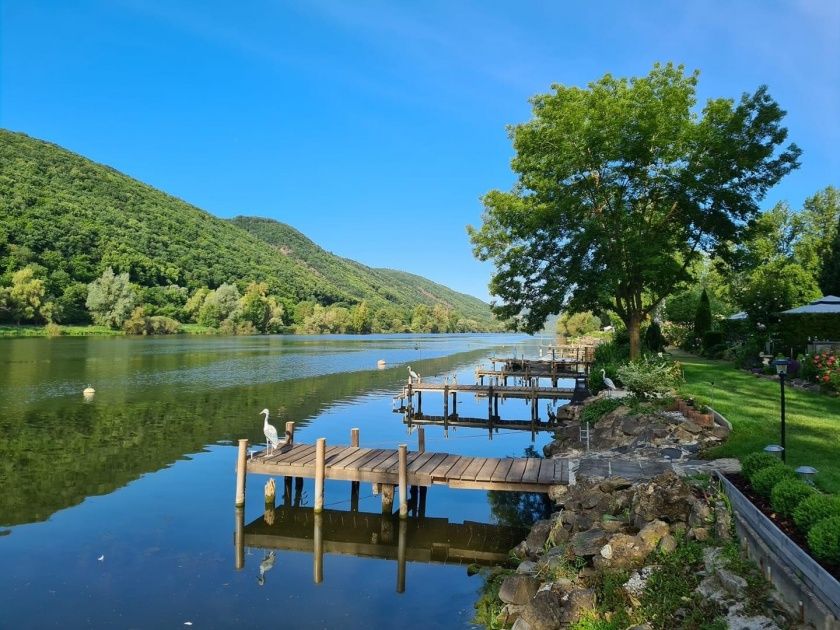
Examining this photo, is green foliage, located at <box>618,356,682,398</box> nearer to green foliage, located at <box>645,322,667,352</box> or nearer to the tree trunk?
the tree trunk

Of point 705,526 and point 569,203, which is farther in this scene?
point 569,203

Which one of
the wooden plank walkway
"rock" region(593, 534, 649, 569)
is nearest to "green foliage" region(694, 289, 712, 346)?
the wooden plank walkway

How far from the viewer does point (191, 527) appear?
1298cm

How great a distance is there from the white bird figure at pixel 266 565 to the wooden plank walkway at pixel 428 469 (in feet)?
7.58

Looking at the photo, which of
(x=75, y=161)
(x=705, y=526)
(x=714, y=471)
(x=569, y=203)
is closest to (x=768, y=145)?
(x=569, y=203)

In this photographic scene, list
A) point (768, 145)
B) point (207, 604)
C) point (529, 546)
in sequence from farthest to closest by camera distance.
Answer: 1. point (768, 145)
2. point (529, 546)
3. point (207, 604)

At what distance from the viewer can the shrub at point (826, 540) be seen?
5664mm

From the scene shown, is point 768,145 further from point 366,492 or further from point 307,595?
point 307,595

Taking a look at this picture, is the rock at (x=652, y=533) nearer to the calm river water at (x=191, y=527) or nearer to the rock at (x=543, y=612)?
the rock at (x=543, y=612)

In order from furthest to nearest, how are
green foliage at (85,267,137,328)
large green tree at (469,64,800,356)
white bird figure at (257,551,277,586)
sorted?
green foliage at (85,267,137,328) < large green tree at (469,64,800,356) < white bird figure at (257,551,277,586)

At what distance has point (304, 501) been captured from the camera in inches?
612

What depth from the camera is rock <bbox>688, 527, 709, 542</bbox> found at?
8031 millimetres

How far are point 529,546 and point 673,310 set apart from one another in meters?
41.1

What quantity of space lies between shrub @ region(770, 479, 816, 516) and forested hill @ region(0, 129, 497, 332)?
93.4 m
